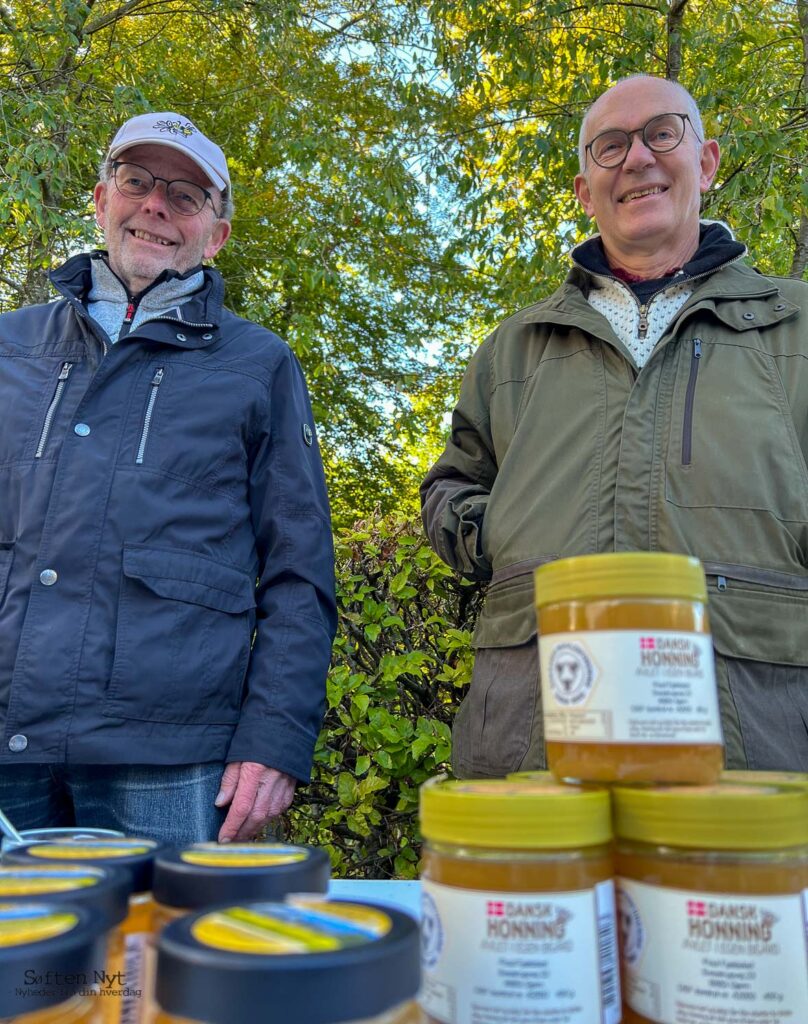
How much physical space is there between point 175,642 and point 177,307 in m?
0.93

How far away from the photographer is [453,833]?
93 centimetres

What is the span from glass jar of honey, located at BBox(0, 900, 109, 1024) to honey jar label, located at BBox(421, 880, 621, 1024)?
0.35 meters

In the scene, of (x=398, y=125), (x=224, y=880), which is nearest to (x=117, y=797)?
(x=224, y=880)

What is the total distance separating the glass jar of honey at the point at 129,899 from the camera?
89 centimetres

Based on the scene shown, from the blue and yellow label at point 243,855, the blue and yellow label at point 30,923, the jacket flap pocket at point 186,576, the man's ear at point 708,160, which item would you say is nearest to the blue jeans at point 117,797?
the jacket flap pocket at point 186,576

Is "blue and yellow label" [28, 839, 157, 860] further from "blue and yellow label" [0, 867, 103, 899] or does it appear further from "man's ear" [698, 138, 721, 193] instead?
"man's ear" [698, 138, 721, 193]

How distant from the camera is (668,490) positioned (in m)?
1.97

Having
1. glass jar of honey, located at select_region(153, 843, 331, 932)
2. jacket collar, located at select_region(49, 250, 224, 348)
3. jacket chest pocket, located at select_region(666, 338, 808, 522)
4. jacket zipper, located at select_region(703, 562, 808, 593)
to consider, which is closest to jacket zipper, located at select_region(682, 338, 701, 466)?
jacket chest pocket, located at select_region(666, 338, 808, 522)

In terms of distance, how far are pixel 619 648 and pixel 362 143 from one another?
8019 mm

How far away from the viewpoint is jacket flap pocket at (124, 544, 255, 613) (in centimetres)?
201

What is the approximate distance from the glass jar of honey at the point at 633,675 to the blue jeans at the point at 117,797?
48.2 inches

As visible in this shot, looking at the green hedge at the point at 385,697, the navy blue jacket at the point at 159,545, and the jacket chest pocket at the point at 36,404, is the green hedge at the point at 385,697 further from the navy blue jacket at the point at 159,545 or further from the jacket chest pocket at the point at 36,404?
the jacket chest pocket at the point at 36,404

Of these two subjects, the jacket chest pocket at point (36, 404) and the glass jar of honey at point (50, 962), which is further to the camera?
the jacket chest pocket at point (36, 404)

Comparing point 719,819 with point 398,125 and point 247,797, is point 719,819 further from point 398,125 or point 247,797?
point 398,125
